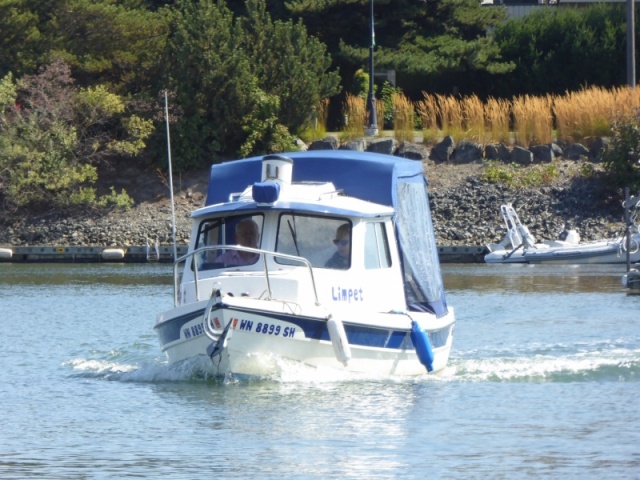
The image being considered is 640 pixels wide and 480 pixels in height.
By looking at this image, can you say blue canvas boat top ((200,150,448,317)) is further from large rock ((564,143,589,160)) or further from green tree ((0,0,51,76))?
green tree ((0,0,51,76))

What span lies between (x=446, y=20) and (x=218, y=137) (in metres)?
10.7

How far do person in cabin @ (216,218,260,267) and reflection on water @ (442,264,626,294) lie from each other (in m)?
14.7

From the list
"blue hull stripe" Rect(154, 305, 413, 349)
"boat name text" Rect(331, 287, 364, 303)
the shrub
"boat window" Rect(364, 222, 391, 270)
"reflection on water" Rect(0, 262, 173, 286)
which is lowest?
"reflection on water" Rect(0, 262, 173, 286)

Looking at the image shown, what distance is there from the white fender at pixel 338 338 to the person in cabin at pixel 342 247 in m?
1.24

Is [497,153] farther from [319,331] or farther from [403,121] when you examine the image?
[319,331]

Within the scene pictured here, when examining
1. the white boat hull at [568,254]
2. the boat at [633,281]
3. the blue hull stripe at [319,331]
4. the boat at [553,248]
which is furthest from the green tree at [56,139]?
the blue hull stripe at [319,331]

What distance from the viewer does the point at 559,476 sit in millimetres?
11969

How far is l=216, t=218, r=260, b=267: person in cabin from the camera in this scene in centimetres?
1672

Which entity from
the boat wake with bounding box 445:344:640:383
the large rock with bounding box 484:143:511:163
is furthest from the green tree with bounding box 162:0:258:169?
the boat wake with bounding box 445:344:640:383

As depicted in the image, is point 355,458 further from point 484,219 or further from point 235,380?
point 484,219

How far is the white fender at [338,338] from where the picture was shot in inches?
614

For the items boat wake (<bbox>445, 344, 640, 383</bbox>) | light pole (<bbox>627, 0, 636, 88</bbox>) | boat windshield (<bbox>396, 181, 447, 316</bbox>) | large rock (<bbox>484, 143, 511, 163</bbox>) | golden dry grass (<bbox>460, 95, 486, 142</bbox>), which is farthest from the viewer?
light pole (<bbox>627, 0, 636, 88</bbox>)

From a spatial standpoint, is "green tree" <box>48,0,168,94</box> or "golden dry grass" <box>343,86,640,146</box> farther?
"green tree" <box>48,0,168,94</box>

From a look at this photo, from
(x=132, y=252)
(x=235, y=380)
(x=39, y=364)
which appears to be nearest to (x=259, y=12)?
(x=132, y=252)
